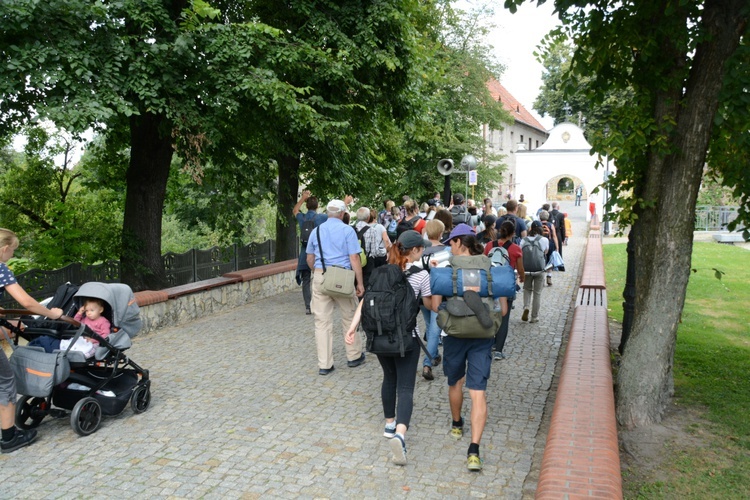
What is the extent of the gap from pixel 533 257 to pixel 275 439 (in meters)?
5.70

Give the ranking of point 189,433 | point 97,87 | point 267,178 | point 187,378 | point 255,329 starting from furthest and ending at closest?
point 267,178 → point 255,329 → point 97,87 → point 187,378 → point 189,433

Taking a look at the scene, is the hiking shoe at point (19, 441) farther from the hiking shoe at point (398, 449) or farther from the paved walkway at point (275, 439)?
the hiking shoe at point (398, 449)

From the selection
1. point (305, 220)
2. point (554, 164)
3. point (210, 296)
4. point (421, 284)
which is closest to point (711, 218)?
point (554, 164)

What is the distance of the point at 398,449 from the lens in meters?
5.05

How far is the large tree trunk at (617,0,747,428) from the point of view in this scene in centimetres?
569

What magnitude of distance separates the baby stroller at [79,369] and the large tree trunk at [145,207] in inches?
207

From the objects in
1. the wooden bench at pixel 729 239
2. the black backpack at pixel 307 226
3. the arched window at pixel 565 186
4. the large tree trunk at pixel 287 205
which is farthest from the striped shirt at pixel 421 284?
the arched window at pixel 565 186

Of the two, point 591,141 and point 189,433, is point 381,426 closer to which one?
point 189,433

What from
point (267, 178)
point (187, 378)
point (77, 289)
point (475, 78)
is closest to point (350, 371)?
point (187, 378)

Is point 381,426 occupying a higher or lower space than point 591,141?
lower

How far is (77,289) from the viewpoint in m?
6.17

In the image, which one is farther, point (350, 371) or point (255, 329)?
point (255, 329)

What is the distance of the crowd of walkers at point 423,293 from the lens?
5.18 meters

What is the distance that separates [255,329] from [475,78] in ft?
77.1
